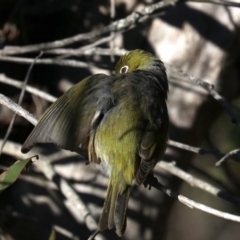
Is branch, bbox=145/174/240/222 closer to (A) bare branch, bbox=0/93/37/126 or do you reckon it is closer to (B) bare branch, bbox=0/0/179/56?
(A) bare branch, bbox=0/93/37/126

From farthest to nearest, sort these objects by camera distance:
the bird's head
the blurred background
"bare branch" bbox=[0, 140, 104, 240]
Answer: the blurred background → "bare branch" bbox=[0, 140, 104, 240] → the bird's head

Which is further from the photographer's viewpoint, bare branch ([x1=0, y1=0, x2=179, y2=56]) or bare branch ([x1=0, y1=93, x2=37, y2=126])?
bare branch ([x1=0, y1=0, x2=179, y2=56])

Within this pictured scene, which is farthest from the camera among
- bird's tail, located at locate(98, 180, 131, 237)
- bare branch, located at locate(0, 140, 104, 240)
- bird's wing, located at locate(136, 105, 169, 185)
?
bare branch, located at locate(0, 140, 104, 240)

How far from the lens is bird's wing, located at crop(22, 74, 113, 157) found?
2.73 m

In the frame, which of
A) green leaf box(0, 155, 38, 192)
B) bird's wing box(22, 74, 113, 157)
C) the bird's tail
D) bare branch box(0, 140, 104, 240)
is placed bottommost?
bare branch box(0, 140, 104, 240)

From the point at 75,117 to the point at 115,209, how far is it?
0.45 meters

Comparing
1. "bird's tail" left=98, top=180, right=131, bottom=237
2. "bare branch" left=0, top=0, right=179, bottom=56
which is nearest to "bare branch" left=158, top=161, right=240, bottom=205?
"bird's tail" left=98, top=180, right=131, bottom=237

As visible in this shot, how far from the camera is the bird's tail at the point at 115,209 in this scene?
2586 mm

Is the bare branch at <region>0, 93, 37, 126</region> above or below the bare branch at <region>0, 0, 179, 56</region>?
below

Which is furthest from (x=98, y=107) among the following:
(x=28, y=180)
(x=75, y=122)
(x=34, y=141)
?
(x=28, y=180)

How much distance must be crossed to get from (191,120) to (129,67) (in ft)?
3.41

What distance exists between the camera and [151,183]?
2832 mm

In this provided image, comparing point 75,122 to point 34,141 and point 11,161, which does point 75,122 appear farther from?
point 11,161

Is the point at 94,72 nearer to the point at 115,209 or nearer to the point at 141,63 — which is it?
the point at 141,63
